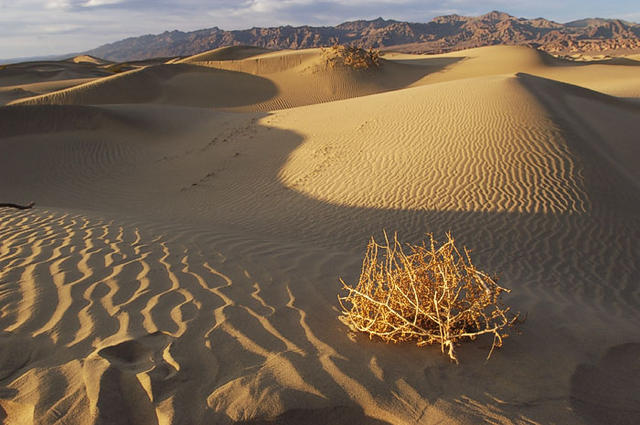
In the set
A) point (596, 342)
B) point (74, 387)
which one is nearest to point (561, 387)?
point (596, 342)

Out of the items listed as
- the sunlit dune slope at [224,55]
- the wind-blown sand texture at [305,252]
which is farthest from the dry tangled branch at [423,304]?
the sunlit dune slope at [224,55]

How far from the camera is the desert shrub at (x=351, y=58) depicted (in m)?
31.9

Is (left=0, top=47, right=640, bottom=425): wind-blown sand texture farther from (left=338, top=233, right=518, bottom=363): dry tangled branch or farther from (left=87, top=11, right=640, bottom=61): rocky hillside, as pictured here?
(left=87, top=11, right=640, bottom=61): rocky hillside

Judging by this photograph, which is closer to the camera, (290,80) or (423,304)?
(423,304)

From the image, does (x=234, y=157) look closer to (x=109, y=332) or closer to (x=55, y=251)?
(x=55, y=251)

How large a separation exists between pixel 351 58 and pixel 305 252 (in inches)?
1160

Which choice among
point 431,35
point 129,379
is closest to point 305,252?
point 129,379

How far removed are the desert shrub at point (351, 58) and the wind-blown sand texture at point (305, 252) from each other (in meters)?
16.3

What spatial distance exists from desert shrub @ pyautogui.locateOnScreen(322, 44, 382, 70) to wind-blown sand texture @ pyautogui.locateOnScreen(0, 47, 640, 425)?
1634 centimetres

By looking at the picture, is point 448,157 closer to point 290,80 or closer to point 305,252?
point 305,252

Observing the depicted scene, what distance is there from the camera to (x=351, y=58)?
1261 inches

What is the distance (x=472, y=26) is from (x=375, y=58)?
421 feet

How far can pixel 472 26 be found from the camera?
14175cm

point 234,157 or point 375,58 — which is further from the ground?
point 375,58
